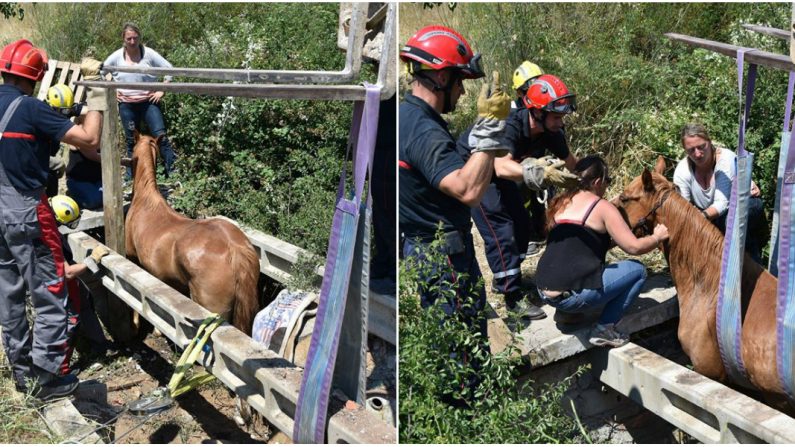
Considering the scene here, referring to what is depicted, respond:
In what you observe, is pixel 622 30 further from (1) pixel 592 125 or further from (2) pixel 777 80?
(2) pixel 777 80

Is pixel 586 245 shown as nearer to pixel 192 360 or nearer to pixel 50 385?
pixel 192 360

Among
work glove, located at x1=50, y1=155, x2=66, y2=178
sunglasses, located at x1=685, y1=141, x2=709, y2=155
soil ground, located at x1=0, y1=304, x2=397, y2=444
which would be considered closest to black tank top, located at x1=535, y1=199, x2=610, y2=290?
sunglasses, located at x1=685, y1=141, x2=709, y2=155

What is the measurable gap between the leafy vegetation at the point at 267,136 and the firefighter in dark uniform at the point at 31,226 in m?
1.85

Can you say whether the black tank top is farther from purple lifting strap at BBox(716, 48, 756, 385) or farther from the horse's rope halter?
purple lifting strap at BBox(716, 48, 756, 385)

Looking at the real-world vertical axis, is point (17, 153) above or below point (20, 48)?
below

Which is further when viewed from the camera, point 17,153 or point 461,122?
point 461,122

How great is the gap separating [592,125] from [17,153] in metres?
5.37

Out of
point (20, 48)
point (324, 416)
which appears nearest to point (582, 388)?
point (324, 416)

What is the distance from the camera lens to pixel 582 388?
5570 millimetres

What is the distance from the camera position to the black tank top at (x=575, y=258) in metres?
5.09

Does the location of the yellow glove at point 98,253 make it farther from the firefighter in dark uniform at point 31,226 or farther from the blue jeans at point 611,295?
the blue jeans at point 611,295

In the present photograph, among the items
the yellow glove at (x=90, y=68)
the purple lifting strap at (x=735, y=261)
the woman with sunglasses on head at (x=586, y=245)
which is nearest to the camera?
the purple lifting strap at (x=735, y=261)

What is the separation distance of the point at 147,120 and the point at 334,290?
5.44 metres

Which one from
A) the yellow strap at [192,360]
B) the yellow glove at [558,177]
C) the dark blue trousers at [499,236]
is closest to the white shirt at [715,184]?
the dark blue trousers at [499,236]
